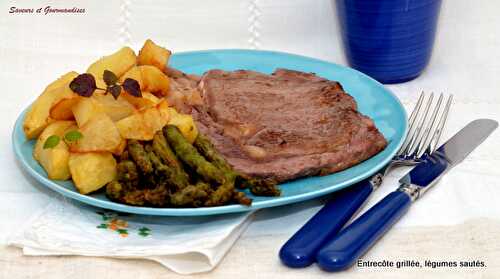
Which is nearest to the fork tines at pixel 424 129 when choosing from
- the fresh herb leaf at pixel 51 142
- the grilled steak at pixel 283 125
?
the grilled steak at pixel 283 125

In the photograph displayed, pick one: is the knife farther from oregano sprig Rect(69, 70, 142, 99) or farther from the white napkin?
oregano sprig Rect(69, 70, 142, 99)

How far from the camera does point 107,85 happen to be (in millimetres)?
3043

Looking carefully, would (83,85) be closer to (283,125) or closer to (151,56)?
(151,56)

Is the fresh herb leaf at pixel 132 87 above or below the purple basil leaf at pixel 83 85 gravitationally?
below

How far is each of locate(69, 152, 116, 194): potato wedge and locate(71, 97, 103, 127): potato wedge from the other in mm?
132

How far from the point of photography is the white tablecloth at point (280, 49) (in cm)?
275

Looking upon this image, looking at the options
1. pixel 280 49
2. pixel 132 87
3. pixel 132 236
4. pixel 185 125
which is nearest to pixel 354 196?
pixel 185 125

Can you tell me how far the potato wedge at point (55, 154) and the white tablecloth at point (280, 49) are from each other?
194 mm

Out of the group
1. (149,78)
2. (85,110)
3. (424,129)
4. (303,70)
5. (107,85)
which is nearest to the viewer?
(85,110)

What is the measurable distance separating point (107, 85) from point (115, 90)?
80mm

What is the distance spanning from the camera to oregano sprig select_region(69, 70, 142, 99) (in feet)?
9.66

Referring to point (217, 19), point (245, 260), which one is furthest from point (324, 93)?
point (217, 19)

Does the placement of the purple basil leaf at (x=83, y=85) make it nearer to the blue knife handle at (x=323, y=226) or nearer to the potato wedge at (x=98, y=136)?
the potato wedge at (x=98, y=136)

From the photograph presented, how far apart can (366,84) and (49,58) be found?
1.78 m
